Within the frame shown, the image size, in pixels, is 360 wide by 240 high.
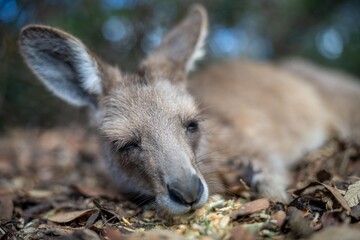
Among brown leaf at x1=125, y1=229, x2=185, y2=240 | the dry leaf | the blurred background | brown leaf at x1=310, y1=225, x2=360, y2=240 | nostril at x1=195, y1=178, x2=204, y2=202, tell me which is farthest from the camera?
the blurred background

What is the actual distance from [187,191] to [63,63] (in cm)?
218

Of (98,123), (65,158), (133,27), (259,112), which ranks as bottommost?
(65,158)

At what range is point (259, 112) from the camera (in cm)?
640

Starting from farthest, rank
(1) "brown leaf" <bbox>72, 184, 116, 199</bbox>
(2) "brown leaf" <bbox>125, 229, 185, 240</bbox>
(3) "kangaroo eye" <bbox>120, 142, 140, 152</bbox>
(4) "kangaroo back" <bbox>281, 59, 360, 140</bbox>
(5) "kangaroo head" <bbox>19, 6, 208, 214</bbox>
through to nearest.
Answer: (4) "kangaroo back" <bbox>281, 59, 360, 140</bbox> → (1) "brown leaf" <bbox>72, 184, 116, 199</bbox> → (3) "kangaroo eye" <bbox>120, 142, 140, 152</bbox> → (5) "kangaroo head" <bbox>19, 6, 208, 214</bbox> → (2) "brown leaf" <bbox>125, 229, 185, 240</bbox>

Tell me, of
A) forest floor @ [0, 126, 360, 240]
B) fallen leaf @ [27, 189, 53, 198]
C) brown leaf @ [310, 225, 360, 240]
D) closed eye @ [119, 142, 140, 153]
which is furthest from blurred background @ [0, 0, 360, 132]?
brown leaf @ [310, 225, 360, 240]

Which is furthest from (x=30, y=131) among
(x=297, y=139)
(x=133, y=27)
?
(x=297, y=139)

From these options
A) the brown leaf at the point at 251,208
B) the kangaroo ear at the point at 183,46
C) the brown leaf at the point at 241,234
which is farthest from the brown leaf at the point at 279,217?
the kangaroo ear at the point at 183,46

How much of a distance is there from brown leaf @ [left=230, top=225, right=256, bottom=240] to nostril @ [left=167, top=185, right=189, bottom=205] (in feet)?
1.67

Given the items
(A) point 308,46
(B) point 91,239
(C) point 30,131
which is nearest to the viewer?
(B) point 91,239

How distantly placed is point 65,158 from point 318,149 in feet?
12.0

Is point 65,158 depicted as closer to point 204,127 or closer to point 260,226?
point 204,127

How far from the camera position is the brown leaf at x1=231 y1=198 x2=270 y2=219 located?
3.33 m

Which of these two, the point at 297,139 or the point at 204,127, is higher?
the point at 204,127

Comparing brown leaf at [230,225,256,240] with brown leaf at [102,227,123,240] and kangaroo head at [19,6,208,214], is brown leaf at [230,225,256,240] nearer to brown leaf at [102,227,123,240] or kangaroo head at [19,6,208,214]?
kangaroo head at [19,6,208,214]
